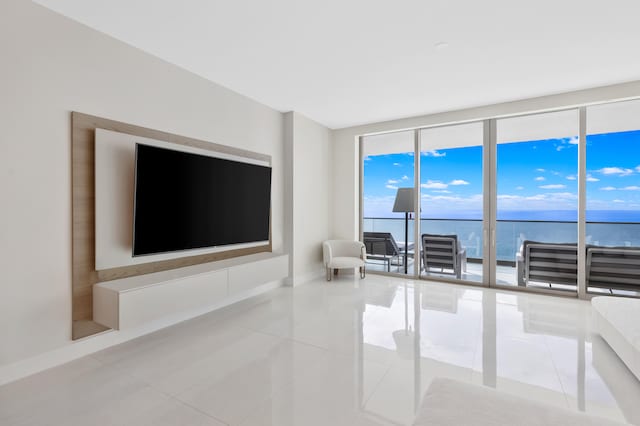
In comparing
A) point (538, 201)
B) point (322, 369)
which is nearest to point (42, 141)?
point (322, 369)

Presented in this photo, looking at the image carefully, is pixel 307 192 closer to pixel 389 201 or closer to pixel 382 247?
pixel 389 201

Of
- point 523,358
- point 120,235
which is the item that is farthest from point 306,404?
point 120,235

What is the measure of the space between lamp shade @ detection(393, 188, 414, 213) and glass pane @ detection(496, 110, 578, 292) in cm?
136

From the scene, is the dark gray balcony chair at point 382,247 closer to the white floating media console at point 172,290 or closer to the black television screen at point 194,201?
the black television screen at point 194,201

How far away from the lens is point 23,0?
7.19 ft

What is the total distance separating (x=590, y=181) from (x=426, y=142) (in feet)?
7.66

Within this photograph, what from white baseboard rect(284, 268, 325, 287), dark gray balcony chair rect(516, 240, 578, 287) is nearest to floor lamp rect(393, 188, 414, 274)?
white baseboard rect(284, 268, 325, 287)

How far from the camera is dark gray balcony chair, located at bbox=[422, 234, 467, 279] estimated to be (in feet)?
16.4

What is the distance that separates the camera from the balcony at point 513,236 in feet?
13.2

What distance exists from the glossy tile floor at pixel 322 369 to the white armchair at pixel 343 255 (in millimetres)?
1407

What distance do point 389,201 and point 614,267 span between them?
3.28m

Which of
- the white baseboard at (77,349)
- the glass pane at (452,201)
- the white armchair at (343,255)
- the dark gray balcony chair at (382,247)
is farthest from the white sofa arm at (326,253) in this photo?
the white baseboard at (77,349)

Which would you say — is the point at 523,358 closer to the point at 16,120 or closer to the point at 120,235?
the point at 120,235

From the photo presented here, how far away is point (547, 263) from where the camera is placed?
441 centimetres
